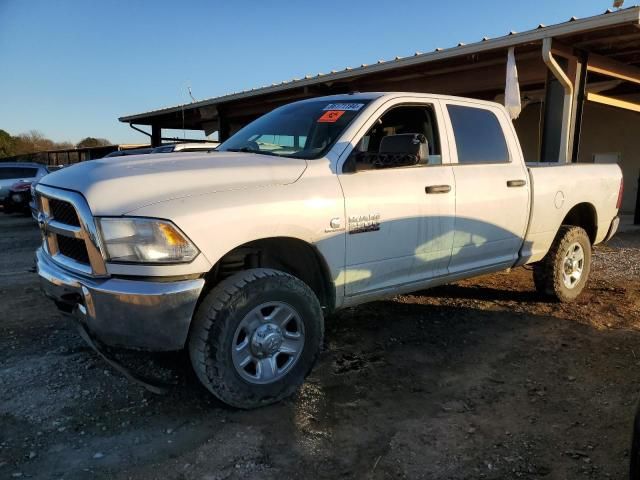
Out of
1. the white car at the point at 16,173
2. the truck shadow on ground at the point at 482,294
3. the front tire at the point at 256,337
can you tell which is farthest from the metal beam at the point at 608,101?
the white car at the point at 16,173

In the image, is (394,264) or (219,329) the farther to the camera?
(394,264)

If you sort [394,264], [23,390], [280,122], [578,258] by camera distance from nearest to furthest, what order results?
[23,390]
[394,264]
[280,122]
[578,258]

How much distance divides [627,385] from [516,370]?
0.70 meters

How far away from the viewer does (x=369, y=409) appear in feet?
10.3

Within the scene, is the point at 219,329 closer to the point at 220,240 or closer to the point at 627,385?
the point at 220,240

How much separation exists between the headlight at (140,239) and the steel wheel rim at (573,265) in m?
4.12

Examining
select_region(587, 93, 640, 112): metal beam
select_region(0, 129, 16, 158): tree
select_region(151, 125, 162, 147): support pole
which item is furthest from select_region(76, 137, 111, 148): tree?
select_region(587, 93, 640, 112): metal beam

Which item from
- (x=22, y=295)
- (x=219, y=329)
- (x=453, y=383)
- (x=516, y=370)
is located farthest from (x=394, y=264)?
(x=22, y=295)

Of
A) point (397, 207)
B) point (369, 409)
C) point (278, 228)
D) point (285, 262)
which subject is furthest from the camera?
point (397, 207)

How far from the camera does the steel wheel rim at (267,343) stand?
299 centimetres

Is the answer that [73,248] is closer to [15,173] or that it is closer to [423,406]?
[423,406]

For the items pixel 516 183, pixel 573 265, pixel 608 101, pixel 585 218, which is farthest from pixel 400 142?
pixel 608 101

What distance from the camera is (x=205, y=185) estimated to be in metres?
2.90

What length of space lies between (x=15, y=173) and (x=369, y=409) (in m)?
16.3
